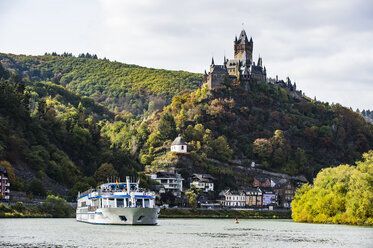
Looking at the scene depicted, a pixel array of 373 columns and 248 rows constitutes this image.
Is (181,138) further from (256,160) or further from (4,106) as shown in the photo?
(4,106)

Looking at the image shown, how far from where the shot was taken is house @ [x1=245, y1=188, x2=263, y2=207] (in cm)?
A: 17012

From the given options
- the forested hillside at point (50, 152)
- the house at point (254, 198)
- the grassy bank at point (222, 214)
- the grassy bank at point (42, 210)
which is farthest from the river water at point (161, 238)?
the house at point (254, 198)

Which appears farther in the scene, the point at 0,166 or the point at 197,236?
the point at 0,166

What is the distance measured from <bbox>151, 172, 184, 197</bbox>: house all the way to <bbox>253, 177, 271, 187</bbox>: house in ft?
102

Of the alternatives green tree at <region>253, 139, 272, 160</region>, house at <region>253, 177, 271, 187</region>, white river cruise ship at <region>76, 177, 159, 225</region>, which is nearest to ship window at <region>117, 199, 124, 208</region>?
white river cruise ship at <region>76, 177, 159, 225</region>

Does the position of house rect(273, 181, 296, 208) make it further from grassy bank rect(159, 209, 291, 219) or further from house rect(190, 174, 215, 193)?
house rect(190, 174, 215, 193)

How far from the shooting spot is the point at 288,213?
527ft

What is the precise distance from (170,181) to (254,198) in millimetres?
26238

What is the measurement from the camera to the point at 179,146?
592ft

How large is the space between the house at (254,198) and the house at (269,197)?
1881 mm

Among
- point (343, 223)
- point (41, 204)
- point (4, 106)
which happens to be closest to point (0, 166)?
point (41, 204)

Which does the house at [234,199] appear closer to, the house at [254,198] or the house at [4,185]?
the house at [254,198]

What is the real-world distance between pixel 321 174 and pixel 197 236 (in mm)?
42741

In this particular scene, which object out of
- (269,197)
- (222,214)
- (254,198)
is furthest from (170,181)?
(269,197)
